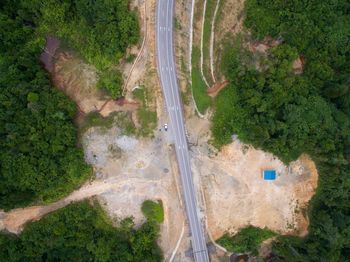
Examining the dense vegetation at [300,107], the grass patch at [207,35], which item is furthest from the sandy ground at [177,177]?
the dense vegetation at [300,107]

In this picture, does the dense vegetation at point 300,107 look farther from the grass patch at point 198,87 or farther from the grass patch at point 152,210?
the grass patch at point 152,210

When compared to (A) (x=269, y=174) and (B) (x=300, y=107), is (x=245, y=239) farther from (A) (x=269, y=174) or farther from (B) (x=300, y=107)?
(B) (x=300, y=107)

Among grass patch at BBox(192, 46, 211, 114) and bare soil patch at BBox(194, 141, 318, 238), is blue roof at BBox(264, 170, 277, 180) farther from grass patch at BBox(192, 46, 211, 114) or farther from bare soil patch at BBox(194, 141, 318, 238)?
grass patch at BBox(192, 46, 211, 114)

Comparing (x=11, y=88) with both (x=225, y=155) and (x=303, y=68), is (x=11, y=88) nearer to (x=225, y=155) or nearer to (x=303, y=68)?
(x=225, y=155)

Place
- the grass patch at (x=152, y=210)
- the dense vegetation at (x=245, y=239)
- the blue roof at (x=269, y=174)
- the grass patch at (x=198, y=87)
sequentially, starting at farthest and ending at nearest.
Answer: the dense vegetation at (x=245, y=239) → the grass patch at (x=198, y=87) → the blue roof at (x=269, y=174) → the grass patch at (x=152, y=210)

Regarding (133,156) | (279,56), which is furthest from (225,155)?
(279,56)

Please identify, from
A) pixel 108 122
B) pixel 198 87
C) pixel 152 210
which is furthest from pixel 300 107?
pixel 108 122
